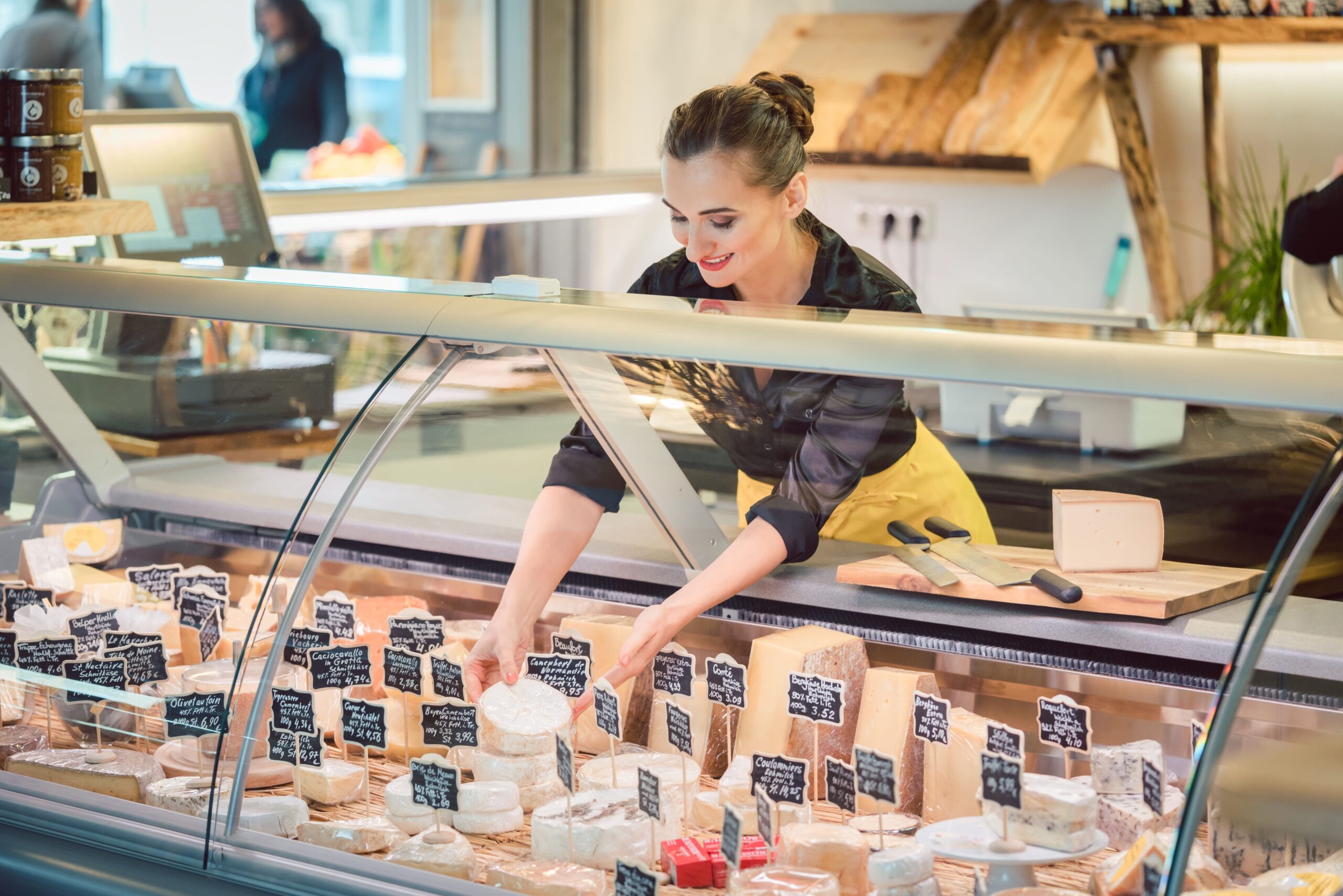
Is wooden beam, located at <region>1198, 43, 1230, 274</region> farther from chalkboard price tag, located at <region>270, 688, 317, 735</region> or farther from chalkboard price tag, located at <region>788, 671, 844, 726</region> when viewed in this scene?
chalkboard price tag, located at <region>270, 688, 317, 735</region>

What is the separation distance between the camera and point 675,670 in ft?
5.16

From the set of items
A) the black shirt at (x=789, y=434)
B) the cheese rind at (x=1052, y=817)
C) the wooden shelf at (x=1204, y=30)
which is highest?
the wooden shelf at (x=1204, y=30)

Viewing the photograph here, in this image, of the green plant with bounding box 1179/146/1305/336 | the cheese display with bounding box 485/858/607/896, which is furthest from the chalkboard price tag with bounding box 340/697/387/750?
the green plant with bounding box 1179/146/1305/336

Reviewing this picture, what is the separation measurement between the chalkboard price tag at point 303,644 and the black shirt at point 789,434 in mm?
326

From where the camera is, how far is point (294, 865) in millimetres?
1429

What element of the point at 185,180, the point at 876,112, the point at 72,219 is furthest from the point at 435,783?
the point at 876,112

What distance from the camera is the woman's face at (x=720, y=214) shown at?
5.75 ft

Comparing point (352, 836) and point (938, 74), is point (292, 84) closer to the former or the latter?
point (938, 74)

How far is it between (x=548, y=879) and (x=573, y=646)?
1.08ft

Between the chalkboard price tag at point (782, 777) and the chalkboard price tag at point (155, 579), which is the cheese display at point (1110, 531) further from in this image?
the chalkboard price tag at point (155, 579)

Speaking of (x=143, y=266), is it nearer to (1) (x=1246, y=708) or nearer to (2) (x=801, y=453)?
(2) (x=801, y=453)

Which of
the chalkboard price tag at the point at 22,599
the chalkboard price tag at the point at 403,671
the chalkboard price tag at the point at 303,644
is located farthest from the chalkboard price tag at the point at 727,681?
the chalkboard price tag at the point at 22,599

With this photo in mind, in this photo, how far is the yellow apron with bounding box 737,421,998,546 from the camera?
5.55 ft

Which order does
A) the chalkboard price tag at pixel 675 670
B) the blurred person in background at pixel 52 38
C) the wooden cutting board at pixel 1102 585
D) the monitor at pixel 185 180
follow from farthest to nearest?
the blurred person in background at pixel 52 38
the monitor at pixel 185 180
the chalkboard price tag at pixel 675 670
the wooden cutting board at pixel 1102 585
